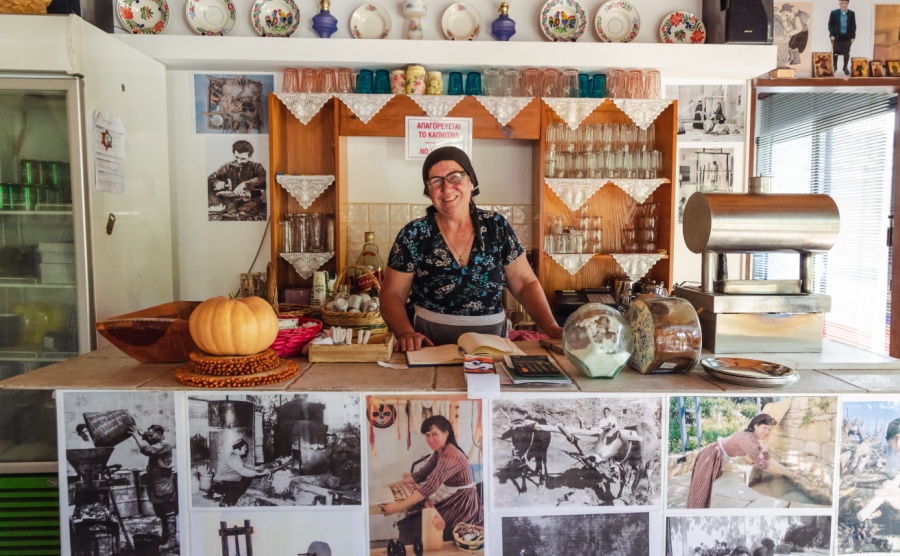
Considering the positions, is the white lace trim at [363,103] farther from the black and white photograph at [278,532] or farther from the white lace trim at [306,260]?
the black and white photograph at [278,532]

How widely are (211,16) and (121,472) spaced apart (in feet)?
10.7

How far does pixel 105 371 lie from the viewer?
172 cm

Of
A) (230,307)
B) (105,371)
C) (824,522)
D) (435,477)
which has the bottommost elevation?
(824,522)

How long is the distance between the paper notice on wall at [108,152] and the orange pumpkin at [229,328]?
1.64 m

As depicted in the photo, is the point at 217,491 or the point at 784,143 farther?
the point at 784,143

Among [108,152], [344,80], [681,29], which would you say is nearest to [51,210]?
[108,152]

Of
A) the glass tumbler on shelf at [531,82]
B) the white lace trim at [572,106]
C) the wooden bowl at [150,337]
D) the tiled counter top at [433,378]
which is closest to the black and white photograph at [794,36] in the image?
the white lace trim at [572,106]

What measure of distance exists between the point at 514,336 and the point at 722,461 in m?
1.54

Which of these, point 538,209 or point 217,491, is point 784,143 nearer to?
point 538,209

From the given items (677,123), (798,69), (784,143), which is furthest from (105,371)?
(784,143)

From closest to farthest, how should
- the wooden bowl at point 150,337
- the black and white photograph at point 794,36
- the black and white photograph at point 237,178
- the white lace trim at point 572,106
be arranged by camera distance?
the wooden bowl at point 150,337, the white lace trim at point 572,106, the black and white photograph at point 237,178, the black and white photograph at point 794,36

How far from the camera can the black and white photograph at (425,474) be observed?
1.52 meters

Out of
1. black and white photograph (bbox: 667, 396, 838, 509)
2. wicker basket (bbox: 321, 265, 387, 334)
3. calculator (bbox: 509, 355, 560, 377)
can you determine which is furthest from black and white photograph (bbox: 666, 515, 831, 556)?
wicker basket (bbox: 321, 265, 387, 334)

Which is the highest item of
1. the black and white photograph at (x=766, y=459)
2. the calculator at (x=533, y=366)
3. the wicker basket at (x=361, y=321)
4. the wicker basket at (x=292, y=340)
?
the wicker basket at (x=361, y=321)
